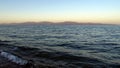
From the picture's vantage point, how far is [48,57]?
489 inches

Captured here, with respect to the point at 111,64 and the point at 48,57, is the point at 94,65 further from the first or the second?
the point at 48,57

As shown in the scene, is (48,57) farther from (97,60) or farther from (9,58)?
A: (97,60)

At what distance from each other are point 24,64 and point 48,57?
2946mm

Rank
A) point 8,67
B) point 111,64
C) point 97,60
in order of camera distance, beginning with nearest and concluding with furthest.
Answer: point 8,67 < point 111,64 < point 97,60

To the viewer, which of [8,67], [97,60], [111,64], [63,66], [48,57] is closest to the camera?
[8,67]

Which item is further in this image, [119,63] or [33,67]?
[119,63]

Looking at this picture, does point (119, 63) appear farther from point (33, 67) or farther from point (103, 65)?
point (33, 67)

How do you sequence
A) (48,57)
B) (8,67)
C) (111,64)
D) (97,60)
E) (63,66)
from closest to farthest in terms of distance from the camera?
(8,67) → (63,66) → (111,64) → (97,60) → (48,57)

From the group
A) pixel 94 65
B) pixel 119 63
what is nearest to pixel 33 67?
pixel 94 65

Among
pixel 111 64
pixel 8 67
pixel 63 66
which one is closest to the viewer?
pixel 8 67

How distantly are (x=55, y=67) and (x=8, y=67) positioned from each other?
2479mm

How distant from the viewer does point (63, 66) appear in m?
9.70

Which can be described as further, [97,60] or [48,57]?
[48,57]

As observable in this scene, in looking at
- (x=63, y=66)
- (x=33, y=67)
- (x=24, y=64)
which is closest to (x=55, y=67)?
(x=63, y=66)
